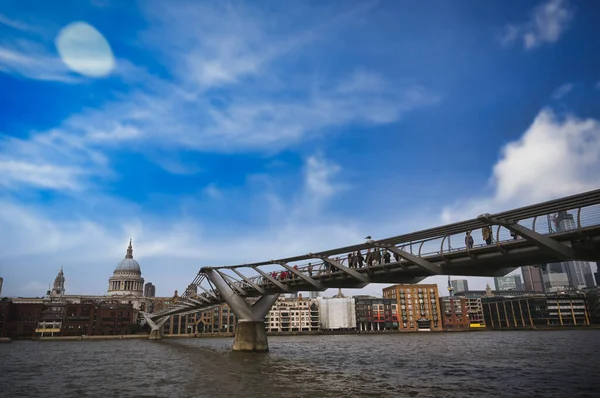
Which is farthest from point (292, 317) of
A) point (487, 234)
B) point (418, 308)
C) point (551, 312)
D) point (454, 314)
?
point (487, 234)

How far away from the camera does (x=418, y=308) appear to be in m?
174

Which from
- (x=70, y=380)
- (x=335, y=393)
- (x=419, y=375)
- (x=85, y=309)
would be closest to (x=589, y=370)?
(x=419, y=375)

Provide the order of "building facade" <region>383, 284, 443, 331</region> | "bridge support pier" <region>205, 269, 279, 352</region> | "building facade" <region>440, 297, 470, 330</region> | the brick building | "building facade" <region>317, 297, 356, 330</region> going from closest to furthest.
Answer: "bridge support pier" <region>205, 269, 279, 352</region>, the brick building, "building facade" <region>383, 284, 443, 331</region>, "building facade" <region>440, 297, 470, 330</region>, "building facade" <region>317, 297, 356, 330</region>

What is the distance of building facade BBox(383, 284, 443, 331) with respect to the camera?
17100 centimetres

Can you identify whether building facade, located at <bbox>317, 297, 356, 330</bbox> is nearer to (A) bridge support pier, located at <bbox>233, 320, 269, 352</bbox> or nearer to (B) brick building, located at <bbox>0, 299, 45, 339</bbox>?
(B) brick building, located at <bbox>0, 299, 45, 339</bbox>

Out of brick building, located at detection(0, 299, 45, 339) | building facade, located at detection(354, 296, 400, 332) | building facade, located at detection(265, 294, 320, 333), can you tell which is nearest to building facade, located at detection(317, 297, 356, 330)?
building facade, located at detection(354, 296, 400, 332)

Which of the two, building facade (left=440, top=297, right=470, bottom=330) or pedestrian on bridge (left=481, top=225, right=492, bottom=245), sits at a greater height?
pedestrian on bridge (left=481, top=225, right=492, bottom=245)

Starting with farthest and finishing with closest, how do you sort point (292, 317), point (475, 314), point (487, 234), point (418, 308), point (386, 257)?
point (475, 314) → point (292, 317) → point (418, 308) → point (386, 257) → point (487, 234)

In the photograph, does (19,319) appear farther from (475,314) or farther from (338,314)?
(475,314)

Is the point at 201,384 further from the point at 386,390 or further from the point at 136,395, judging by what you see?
the point at 386,390

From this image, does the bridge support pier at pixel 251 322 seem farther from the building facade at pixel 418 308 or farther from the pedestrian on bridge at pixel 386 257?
the building facade at pixel 418 308

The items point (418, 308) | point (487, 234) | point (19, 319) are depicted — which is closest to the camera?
point (487, 234)

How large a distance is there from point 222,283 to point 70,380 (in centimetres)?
2565

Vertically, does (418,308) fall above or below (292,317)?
above
